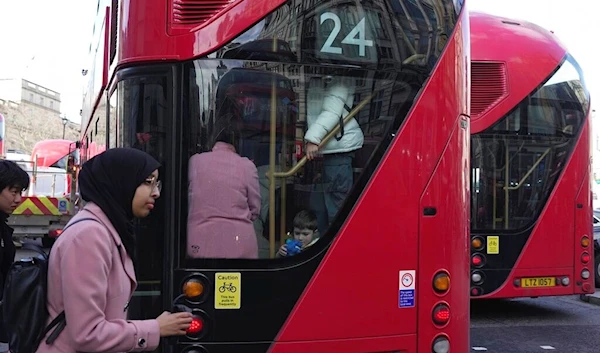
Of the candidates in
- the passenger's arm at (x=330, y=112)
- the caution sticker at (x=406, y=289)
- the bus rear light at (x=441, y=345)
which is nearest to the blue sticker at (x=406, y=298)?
the caution sticker at (x=406, y=289)

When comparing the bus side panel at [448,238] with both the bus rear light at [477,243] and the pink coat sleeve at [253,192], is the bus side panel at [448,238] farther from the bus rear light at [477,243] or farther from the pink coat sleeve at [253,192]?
the bus rear light at [477,243]

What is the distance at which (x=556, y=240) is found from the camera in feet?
25.7

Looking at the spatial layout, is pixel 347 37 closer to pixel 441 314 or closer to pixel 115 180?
pixel 441 314

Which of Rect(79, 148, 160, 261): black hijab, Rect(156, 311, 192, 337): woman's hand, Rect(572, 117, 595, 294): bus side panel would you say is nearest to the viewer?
Rect(79, 148, 160, 261): black hijab

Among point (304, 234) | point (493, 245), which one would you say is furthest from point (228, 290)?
point (493, 245)


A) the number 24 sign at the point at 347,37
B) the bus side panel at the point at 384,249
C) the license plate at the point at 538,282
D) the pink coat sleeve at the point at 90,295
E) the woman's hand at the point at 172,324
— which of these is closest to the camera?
the pink coat sleeve at the point at 90,295

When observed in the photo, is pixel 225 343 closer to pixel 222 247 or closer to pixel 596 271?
pixel 222 247

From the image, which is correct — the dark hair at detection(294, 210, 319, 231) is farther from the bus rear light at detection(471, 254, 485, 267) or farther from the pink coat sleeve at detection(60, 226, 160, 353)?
the bus rear light at detection(471, 254, 485, 267)

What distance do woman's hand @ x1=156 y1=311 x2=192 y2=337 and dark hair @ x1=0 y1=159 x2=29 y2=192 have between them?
178 cm

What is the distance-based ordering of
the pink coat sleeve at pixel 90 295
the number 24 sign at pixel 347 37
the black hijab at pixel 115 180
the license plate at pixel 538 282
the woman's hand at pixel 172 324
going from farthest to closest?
the license plate at pixel 538 282, the number 24 sign at pixel 347 37, the woman's hand at pixel 172 324, the black hijab at pixel 115 180, the pink coat sleeve at pixel 90 295

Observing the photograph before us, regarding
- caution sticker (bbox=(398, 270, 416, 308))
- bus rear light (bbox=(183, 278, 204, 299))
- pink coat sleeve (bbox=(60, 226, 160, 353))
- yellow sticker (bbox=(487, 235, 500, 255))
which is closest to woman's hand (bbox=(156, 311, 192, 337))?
pink coat sleeve (bbox=(60, 226, 160, 353))

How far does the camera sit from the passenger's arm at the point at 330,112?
11.4 ft

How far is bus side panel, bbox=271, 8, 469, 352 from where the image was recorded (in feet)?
11.1

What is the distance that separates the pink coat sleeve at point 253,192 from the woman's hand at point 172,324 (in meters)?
1.04
